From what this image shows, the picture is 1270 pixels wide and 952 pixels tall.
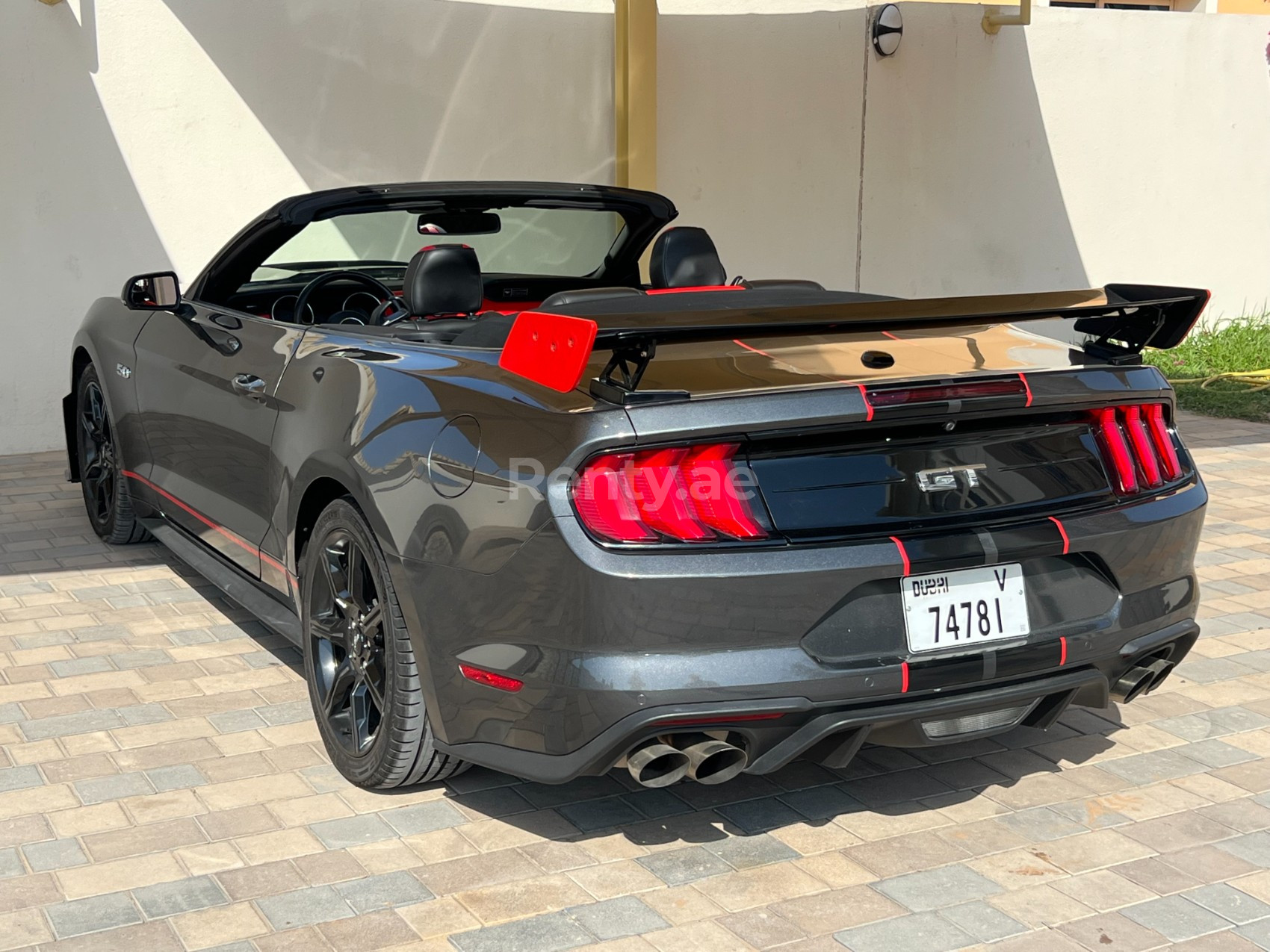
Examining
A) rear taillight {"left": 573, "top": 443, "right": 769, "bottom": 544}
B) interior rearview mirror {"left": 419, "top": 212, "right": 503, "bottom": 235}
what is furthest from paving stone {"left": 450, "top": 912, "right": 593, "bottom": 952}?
interior rearview mirror {"left": 419, "top": 212, "right": 503, "bottom": 235}

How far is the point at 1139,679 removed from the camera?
3225 mm

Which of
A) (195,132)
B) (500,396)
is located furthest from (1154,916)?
(195,132)

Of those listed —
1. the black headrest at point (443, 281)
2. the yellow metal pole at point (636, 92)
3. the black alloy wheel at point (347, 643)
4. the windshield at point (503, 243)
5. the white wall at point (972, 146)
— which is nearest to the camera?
the black alloy wheel at point (347, 643)

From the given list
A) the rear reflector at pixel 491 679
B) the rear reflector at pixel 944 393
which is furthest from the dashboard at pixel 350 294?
the rear reflector at pixel 944 393

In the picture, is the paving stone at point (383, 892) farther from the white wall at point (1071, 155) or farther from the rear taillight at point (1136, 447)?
the white wall at point (1071, 155)

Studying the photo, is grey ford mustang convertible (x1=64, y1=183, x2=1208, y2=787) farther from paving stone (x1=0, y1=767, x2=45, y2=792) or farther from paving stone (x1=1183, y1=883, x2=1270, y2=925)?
paving stone (x1=0, y1=767, x2=45, y2=792)

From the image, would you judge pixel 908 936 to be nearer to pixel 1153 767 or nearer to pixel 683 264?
pixel 1153 767

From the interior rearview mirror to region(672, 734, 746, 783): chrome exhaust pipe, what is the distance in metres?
2.12

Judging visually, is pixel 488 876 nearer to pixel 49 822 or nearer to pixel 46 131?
pixel 49 822

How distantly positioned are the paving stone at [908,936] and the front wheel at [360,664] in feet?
3.36

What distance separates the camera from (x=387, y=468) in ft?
10.2

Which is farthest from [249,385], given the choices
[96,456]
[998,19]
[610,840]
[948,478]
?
[998,19]

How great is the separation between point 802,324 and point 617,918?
1.21 m

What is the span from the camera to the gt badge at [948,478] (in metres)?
Result: 2.86
